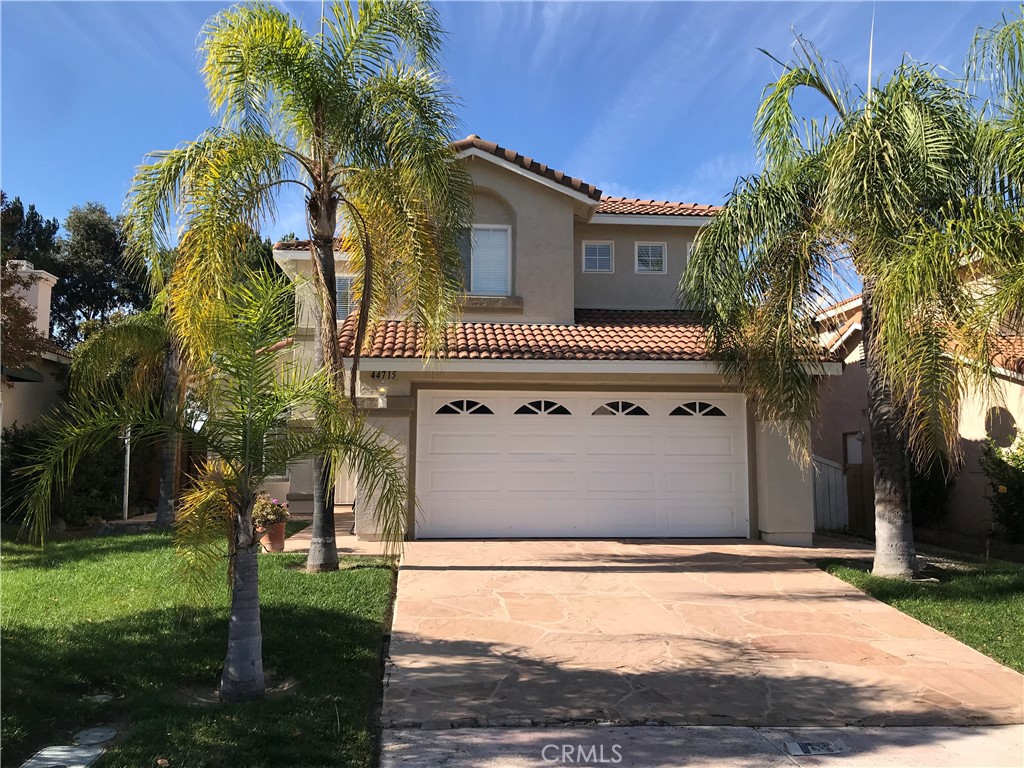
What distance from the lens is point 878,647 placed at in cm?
723

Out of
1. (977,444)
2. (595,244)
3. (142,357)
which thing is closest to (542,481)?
(595,244)

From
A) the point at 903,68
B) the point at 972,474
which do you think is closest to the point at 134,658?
the point at 903,68

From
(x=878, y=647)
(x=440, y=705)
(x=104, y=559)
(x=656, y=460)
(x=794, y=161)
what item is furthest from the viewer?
(x=656, y=460)

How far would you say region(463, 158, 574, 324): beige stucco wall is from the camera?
14.7 meters

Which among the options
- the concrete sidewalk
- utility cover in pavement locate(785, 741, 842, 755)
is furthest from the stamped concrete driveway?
utility cover in pavement locate(785, 741, 842, 755)

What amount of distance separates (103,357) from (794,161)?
12.6m

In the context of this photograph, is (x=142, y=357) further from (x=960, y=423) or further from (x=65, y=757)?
(x=960, y=423)

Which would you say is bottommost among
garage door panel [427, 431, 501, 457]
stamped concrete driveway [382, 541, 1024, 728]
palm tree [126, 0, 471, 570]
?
stamped concrete driveway [382, 541, 1024, 728]

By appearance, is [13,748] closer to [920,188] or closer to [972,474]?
[920,188]

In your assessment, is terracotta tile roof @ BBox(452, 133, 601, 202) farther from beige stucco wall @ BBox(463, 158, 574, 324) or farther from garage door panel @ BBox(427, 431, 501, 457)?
garage door panel @ BBox(427, 431, 501, 457)

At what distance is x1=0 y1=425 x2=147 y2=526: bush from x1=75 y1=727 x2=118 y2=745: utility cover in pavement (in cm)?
1120

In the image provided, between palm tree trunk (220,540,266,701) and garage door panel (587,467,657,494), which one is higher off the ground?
garage door panel (587,467,657,494)

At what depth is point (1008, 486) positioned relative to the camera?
39.8 feet

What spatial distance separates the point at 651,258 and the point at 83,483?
12978 millimetres
